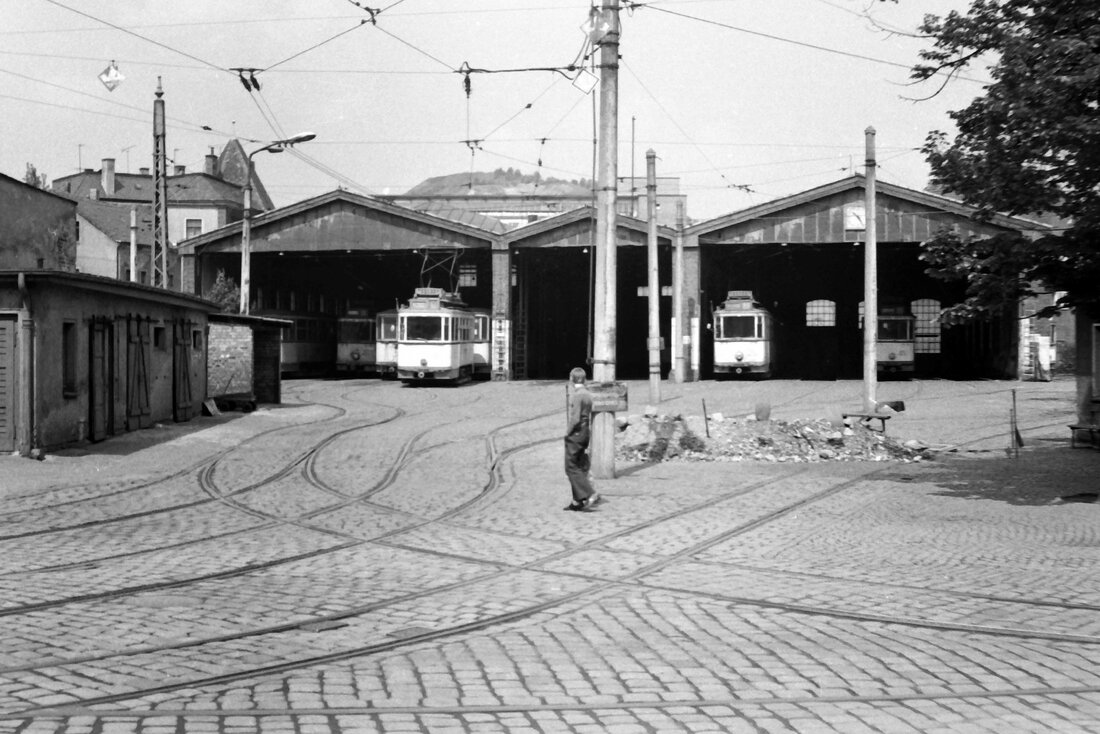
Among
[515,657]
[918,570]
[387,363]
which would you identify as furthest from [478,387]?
[515,657]

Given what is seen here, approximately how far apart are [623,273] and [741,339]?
14.3 meters

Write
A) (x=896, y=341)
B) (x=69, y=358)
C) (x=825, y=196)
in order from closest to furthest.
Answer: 1. (x=69, y=358)
2. (x=825, y=196)
3. (x=896, y=341)

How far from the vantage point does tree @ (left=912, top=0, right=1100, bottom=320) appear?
44.7ft

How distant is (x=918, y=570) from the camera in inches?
398

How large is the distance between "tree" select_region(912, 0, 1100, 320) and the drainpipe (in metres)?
13.3

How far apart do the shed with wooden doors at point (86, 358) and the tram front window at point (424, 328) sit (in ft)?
49.7

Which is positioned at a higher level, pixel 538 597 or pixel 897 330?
pixel 897 330

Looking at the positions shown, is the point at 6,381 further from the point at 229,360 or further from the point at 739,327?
the point at 739,327

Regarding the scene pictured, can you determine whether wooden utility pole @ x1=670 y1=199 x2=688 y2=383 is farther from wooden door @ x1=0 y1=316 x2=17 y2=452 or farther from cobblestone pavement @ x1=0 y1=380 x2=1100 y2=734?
wooden door @ x1=0 y1=316 x2=17 y2=452

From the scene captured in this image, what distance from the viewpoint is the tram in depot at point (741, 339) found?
44.2m

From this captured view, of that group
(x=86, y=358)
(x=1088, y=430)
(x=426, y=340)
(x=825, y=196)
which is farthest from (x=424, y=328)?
(x=1088, y=430)

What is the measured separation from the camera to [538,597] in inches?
346

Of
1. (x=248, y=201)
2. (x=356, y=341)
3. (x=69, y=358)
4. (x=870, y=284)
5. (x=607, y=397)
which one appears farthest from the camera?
(x=356, y=341)

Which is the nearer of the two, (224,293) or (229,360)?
(229,360)
